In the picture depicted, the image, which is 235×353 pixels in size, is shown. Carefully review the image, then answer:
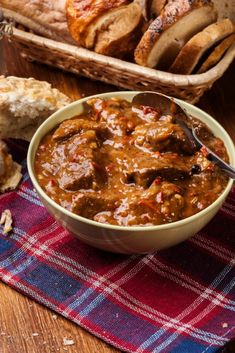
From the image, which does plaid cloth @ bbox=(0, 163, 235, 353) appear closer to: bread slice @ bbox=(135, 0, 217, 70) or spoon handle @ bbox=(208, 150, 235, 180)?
spoon handle @ bbox=(208, 150, 235, 180)

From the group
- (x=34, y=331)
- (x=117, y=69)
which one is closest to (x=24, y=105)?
(x=117, y=69)

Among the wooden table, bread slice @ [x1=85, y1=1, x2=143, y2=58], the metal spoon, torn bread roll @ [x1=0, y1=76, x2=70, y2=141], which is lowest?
the wooden table

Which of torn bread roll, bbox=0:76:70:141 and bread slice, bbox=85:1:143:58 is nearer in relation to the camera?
torn bread roll, bbox=0:76:70:141

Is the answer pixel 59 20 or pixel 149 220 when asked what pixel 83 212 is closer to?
pixel 149 220

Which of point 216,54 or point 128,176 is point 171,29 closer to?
point 216,54

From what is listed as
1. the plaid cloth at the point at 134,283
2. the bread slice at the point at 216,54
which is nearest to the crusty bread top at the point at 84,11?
the bread slice at the point at 216,54

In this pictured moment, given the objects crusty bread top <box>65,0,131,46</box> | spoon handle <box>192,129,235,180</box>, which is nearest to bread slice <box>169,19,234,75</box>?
crusty bread top <box>65,0,131,46</box>

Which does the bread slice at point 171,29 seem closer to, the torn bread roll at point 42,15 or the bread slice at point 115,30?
the bread slice at point 115,30
